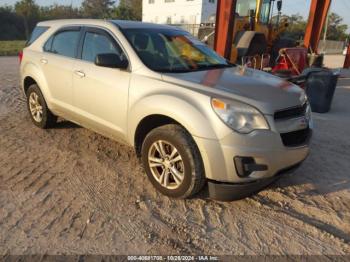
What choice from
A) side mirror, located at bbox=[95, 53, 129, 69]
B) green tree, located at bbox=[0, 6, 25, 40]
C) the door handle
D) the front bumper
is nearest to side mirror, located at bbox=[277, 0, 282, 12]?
the door handle

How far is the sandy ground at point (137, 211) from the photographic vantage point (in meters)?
2.79

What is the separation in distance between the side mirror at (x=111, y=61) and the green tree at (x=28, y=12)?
1653 inches

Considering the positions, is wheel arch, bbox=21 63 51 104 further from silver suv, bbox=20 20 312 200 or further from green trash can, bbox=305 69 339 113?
green trash can, bbox=305 69 339 113

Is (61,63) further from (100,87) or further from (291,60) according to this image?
(291,60)

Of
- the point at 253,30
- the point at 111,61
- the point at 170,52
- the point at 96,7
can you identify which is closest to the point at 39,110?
the point at 111,61

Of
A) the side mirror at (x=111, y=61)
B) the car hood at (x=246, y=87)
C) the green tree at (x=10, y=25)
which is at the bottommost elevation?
the green tree at (x=10, y=25)

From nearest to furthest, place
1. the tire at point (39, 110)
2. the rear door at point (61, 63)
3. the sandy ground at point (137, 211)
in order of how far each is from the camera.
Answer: the sandy ground at point (137, 211), the rear door at point (61, 63), the tire at point (39, 110)

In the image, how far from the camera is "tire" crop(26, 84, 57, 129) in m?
5.21

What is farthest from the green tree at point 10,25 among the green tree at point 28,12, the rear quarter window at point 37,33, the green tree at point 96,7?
the rear quarter window at point 37,33

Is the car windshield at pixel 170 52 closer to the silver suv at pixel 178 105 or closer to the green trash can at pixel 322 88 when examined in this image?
the silver suv at pixel 178 105

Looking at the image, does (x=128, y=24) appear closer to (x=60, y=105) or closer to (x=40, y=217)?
(x=60, y=105)

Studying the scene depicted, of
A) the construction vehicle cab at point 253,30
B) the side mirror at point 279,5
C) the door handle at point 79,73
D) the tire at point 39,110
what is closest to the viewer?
the door handle at point 79,73

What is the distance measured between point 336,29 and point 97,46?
69.4 metres

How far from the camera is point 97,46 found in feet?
13.9
